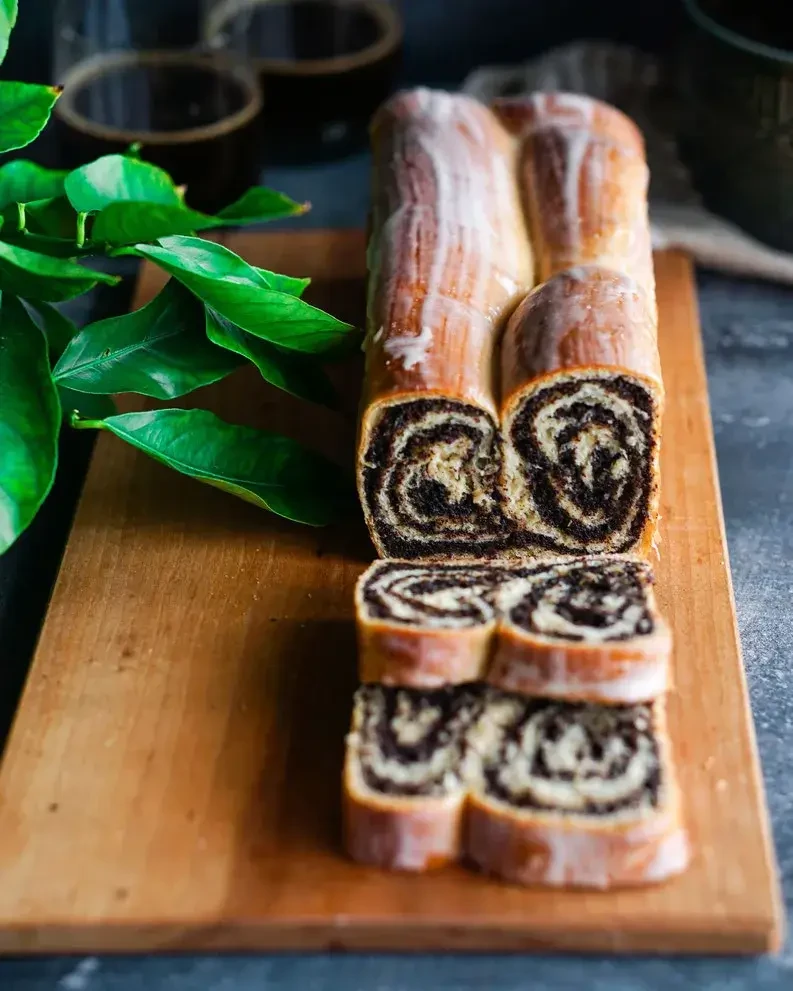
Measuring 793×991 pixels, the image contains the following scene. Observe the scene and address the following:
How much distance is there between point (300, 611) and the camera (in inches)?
98.0

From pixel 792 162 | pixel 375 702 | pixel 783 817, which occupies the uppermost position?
pixel 792 162

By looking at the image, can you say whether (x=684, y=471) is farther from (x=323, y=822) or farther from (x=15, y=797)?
(x=15, y=797)

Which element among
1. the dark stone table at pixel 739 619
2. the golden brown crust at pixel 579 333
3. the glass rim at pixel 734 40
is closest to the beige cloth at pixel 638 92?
the dark stone table at pixel 739 619

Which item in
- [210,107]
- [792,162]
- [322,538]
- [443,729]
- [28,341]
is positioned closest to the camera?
[443,729]

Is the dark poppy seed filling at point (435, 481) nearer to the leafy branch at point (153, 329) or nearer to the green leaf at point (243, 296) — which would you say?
the leafy branch at point (153, 329)

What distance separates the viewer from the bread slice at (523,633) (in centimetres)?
206

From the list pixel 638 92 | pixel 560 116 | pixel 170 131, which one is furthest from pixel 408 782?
pixel 638 92

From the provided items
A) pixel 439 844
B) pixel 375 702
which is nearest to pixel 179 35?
pixel 375 702

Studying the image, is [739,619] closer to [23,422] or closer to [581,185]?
[581,185]

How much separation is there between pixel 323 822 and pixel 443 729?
0.24m

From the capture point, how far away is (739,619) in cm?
251

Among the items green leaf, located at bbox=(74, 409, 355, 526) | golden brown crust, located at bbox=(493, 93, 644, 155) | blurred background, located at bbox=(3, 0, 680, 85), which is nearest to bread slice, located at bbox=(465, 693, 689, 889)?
green leaf, located at bbox=(74, 409, 355, 526)

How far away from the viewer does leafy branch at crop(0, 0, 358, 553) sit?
2.34 meters

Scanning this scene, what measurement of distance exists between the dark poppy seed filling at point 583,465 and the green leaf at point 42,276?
80cm
